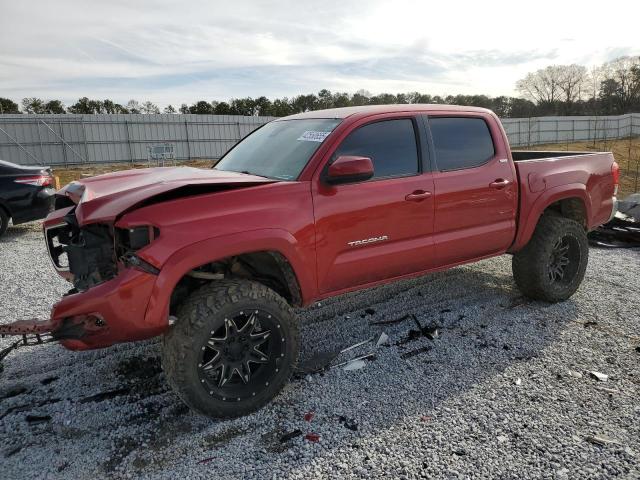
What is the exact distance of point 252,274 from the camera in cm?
348

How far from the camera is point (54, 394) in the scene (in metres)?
3.39

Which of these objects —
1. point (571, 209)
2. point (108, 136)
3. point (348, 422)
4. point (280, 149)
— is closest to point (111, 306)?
point (348, 422)

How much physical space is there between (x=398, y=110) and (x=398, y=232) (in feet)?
3.33

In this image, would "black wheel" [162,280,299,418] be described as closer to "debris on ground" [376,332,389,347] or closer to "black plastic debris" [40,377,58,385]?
"debris on ground" [376,332,389,347]

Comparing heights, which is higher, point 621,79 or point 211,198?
point 621,79

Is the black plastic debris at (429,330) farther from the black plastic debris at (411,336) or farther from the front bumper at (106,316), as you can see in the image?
the front bumper at (106,316)

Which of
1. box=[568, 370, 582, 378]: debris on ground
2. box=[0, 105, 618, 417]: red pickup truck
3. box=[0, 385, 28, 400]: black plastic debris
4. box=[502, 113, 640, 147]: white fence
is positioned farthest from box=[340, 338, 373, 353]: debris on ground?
box=[502, 113, 640, 147]: white fence

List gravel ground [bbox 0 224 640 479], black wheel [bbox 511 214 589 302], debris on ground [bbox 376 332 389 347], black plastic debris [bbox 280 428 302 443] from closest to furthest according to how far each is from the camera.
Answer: gravel ground [bbox 0 224 640 479] < black plastic debris [bbox 280 428 302 443] < debris on ground [bbox 376 332 389 347] < black wheel [bbox 511 214 589 302]

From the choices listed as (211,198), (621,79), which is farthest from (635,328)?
(621,79)

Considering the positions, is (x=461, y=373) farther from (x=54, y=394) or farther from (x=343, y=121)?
(x=54, y=394)

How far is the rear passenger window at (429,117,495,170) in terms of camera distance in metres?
4.08

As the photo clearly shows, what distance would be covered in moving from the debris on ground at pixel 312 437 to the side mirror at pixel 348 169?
161 cm

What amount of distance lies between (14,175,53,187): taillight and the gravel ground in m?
4.49

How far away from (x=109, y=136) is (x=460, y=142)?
27600 millimetres
